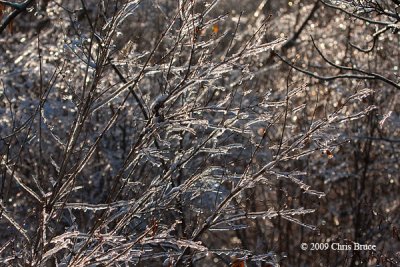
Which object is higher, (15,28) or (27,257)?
(15,28)

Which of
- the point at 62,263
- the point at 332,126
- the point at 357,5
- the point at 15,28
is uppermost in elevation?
the point at 15,28

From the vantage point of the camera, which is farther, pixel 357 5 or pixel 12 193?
pixel 12 193

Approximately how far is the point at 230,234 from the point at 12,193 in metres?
6.68

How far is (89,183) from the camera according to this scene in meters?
10.1

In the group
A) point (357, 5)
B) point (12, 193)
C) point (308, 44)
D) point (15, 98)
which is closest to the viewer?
point (357, 5)

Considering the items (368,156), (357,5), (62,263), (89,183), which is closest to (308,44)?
(368,156)

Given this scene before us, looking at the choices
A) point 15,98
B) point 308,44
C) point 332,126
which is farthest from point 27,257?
point 308,44

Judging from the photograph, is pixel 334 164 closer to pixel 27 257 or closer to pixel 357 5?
pixel 357 5

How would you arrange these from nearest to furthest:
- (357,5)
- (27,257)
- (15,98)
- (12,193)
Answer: (27,257)
(357,5)
(15,98)
(12,193)

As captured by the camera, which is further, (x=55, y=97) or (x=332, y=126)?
(x=55, y=97)

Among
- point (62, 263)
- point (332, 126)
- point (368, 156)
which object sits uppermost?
point (332, 126)

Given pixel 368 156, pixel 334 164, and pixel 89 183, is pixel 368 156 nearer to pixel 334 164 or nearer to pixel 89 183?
pixel 334 164

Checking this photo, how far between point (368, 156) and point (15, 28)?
6.31m

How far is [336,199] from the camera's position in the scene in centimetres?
1228
